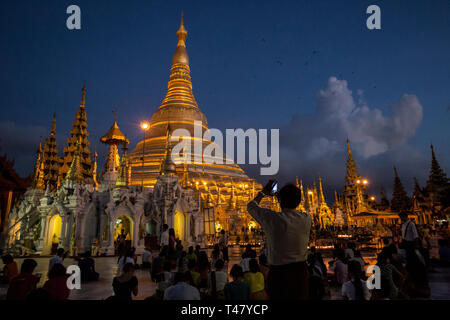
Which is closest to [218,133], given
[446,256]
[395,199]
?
[395,199]

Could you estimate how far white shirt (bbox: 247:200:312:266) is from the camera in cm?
274

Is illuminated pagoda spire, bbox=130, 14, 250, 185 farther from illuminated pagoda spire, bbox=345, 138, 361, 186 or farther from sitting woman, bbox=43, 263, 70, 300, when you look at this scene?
sitting woman, bbox=43, 263, 70, 300

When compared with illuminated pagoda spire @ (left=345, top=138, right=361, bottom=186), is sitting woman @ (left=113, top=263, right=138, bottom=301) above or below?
below

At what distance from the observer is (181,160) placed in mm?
41188

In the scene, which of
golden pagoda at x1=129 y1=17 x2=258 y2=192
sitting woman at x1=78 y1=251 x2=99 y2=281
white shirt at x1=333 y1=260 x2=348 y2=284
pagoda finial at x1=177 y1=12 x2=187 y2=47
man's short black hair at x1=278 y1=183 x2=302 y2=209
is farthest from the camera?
pagoda finial at x1=177 y1=12 x2=187 y2=47

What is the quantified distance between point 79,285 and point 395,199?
201 ft

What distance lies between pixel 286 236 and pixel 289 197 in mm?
410

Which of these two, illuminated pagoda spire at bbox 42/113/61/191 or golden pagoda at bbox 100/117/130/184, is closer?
golden pagoda at bbox 100/117/130/184

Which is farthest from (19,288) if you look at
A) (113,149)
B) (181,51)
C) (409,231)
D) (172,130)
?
(181,51)

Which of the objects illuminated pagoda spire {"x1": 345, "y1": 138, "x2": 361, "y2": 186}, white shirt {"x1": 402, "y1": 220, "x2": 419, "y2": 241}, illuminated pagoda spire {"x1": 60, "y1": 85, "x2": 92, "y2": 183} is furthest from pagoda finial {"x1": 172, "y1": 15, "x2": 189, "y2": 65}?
white shirt {"x1": 402, "y1": 220, "x2": 419, "y2": 241}

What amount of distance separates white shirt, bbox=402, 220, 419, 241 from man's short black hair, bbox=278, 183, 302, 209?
6.79 m
